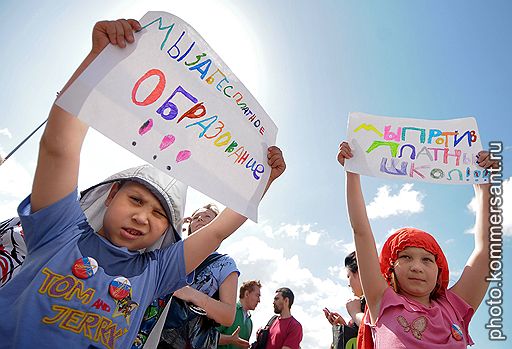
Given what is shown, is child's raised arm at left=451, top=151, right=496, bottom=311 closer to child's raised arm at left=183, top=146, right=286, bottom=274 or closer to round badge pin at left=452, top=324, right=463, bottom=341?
round badge pin at left=452, top=324, right=463, bottom=341

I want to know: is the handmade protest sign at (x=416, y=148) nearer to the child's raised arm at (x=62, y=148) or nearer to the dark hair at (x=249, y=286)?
the child's raised arm at (x=62, y=148)

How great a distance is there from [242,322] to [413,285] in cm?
285

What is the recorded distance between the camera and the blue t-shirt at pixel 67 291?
1.28 metres

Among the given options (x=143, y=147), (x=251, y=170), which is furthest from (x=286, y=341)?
(x=143, y=147)

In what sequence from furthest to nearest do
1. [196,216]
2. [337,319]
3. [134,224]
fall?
[337,319] → [196,216] → [134,224]

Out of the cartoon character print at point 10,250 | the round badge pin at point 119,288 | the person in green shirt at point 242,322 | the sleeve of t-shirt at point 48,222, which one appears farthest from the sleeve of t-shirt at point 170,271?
the person in green shirt at point 242,322

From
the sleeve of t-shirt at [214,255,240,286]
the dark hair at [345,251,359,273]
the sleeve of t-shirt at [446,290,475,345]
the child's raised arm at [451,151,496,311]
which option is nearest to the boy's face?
the sleeve of t-shirt at [214,255,240,286]

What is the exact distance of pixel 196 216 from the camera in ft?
9.39

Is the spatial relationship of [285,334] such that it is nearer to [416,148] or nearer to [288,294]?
[288,294]

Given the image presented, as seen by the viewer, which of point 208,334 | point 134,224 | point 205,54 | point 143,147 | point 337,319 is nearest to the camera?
point 143,147

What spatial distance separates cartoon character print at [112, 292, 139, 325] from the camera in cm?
144

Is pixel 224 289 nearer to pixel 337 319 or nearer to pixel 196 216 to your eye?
pixel 196 216

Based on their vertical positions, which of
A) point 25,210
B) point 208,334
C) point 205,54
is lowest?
point 208,334

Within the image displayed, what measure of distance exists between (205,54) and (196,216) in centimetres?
141
